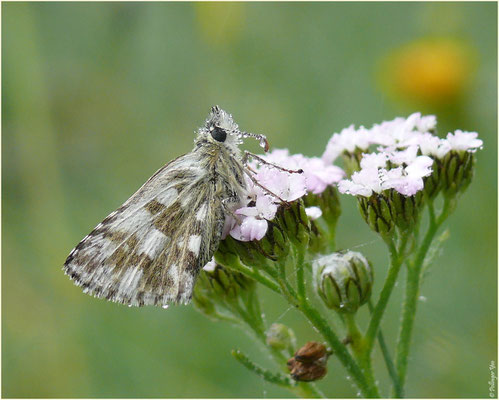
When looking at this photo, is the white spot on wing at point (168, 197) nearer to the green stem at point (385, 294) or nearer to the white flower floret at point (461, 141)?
the green stem at point (385, 294)

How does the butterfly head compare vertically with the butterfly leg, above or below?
above

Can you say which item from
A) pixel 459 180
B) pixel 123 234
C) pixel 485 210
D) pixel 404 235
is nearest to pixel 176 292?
pixel 123 234

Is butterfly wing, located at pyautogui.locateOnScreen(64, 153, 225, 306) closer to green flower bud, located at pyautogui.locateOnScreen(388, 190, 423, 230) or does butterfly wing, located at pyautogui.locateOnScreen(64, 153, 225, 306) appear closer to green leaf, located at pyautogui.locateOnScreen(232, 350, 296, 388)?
green leaf, located at pyautogui.locateOnScreen(232, 350, 296, 388)

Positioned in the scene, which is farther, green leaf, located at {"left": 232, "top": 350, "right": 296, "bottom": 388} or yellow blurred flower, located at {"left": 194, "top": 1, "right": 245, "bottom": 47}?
yellow blurred flower, located at {"left": 194, "top": 1, "right": 245, "bottom": 47}

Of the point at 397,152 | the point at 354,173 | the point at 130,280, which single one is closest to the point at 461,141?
the point at 397,152

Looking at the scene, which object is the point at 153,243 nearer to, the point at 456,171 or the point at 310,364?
the point at 310,364

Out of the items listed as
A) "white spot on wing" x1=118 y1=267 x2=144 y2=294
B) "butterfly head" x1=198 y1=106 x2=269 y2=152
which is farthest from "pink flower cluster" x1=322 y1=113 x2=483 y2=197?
"white spot on wing" x1=118 y1=267 x2=144 y2=294

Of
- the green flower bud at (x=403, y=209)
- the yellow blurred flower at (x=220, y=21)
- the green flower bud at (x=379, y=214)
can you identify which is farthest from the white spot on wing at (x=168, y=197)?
the yellow blurred flower at (x=220, y=21)
